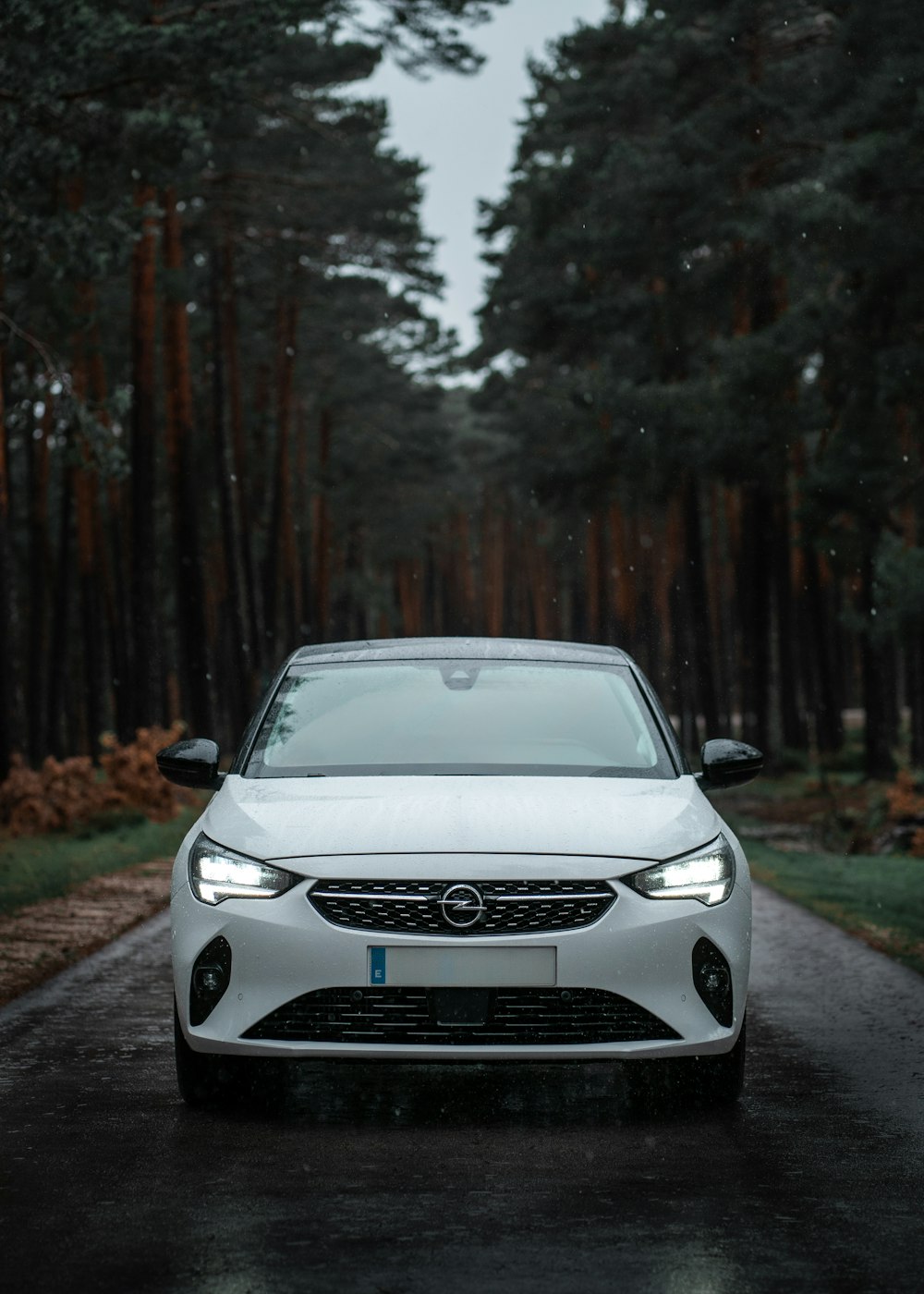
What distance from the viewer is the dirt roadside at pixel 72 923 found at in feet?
32.6

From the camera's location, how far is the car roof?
8023mm

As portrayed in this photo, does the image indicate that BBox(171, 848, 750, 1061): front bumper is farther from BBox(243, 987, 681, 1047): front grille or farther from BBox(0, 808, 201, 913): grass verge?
BBox(0, 808, 201, 913): grass verge

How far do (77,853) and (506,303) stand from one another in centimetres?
4016

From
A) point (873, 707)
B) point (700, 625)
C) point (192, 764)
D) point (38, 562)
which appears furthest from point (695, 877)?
point (38, 562)

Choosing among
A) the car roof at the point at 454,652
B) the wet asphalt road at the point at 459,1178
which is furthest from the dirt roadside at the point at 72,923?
the car roof at the point at 454,652

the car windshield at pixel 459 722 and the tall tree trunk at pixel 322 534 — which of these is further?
the tall tree trunk at pixel 322 534

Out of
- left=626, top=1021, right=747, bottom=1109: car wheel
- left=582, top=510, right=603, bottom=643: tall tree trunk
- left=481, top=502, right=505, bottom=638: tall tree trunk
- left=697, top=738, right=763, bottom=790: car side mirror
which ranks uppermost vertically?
left=697, top=738, right=763, bottom=790: car side mirror

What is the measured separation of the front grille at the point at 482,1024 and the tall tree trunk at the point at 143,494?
21.3 metres

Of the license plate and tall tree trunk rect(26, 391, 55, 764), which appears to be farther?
tall tree trunk rect(26, 391, 55, 764)

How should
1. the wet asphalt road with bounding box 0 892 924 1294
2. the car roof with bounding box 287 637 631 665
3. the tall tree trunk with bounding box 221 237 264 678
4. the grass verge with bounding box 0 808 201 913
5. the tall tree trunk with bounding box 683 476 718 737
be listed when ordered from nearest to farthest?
1. the wet asphalt road with bounding box 0 892 924 1294
2. the car roof with bounding box 287 637 631 665
3. the grass verge with bounding box 0 808 201 913
4. the tall tree trunk with bounding box 683 476 718 737
5. the tall tree trunk with bounding box 221 237 264 678

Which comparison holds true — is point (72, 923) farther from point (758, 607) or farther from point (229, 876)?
point (758, 607)

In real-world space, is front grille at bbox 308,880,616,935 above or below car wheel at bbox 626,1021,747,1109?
above

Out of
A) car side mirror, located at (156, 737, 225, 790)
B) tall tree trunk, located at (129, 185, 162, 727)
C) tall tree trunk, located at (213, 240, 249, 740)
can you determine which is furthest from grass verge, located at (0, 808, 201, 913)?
tall tree trunk, located at (213, 240, 249, 740)

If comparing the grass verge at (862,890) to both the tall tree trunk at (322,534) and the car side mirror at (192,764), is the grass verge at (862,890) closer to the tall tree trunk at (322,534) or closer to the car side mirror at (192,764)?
the car side mirror at (192,764)
